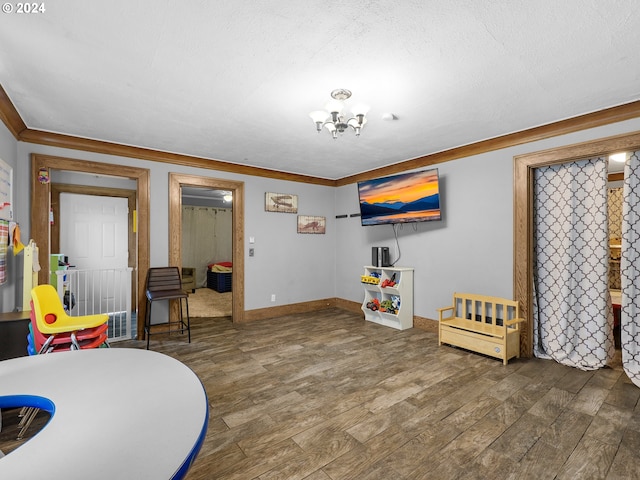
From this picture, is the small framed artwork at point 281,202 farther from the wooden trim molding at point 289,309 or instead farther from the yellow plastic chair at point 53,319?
the yellow plastic chair at point 53,319

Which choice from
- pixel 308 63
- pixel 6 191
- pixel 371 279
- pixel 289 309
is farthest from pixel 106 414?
pixel 289 309

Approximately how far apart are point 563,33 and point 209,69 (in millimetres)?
2186

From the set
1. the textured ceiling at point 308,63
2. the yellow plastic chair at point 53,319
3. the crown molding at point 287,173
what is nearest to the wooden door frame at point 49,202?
the crown molding at point 287,173

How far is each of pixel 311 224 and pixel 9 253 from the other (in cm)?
392

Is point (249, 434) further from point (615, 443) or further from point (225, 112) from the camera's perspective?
point (225, 112)

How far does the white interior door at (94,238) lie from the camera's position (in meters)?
5.04

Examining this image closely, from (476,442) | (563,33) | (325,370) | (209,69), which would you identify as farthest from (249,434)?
(563,33)

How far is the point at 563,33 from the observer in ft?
5.93

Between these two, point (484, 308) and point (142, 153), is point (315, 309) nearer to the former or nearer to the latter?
point (484, 308)

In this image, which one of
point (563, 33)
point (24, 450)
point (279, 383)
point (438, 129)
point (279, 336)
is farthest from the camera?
point (279, 336)

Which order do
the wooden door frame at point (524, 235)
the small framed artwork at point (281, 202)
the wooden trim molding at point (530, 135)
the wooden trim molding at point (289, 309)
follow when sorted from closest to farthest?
the wooden trim molding at point (530, 135) → the wooden door frame at point (524, 235) → the wooden trim molding at point (289, 309) → the small framed artwork at point (281, 202)

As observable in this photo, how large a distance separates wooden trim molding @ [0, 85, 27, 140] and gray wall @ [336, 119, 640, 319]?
4.52 m

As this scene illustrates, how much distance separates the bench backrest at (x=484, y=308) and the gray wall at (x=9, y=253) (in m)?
4.79

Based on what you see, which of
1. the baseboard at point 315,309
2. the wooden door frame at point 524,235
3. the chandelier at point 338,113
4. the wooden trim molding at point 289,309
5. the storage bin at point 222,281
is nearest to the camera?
the chandelier at point 338,113
